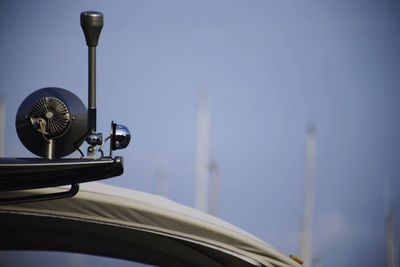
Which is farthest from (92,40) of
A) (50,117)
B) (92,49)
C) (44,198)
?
(44,198)

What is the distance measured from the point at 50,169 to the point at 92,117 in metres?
0.34

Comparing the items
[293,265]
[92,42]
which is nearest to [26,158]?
[92,42]

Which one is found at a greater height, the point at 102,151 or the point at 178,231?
the point at 102,151

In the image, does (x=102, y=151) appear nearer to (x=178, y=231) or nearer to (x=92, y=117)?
(x=92, y=117)

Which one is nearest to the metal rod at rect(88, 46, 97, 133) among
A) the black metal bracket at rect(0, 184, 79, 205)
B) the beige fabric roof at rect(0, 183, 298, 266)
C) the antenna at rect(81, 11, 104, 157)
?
the antenna at rect(81, 11, 104, 157)

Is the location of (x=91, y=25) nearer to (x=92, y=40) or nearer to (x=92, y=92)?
(x=92, y=40)

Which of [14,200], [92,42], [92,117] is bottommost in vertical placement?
[14,200]

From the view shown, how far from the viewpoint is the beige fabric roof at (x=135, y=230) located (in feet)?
13.0

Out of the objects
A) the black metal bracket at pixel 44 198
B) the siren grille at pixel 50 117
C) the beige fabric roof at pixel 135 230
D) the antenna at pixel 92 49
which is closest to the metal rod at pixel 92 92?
the antenna at pixel 92 49

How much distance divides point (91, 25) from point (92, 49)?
0.10m

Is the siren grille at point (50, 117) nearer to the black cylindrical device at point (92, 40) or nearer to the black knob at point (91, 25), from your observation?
the black cylindrical device at point (92, 40)

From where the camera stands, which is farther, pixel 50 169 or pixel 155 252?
pixel 155 252

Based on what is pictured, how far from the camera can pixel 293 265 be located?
4059 mm

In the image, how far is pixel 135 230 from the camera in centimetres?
403
